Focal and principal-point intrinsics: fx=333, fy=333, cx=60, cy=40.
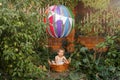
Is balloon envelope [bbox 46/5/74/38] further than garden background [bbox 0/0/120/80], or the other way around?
balloon envelope [bbox 46/5/74/38]

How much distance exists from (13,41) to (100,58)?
3.21 m

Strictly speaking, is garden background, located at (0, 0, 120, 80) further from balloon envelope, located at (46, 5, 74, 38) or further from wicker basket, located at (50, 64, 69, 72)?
balloon envelope, located at (46, 5, 74, 38)

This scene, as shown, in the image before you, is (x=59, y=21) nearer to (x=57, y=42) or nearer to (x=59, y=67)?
(x=59, y=67)

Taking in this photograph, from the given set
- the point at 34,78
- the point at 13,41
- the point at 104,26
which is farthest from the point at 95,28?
the point at 13,41

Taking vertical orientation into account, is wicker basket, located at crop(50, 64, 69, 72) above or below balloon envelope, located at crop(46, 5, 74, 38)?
below

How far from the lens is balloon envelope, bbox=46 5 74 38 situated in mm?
8344

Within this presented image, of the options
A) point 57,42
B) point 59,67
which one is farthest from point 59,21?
point 57,42

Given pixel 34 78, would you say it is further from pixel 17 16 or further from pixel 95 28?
pixel 95 28

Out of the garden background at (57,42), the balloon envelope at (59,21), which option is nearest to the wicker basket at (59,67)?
the garden background at (57,42)

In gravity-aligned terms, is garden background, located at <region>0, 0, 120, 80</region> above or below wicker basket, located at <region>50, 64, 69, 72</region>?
above

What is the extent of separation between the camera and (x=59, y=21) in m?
8.38

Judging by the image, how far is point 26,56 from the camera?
668 cm

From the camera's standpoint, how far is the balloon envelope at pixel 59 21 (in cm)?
834

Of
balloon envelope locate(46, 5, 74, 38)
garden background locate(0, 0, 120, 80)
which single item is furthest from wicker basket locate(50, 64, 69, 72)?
balloon envelope locate(46, 5, 74, 38)
